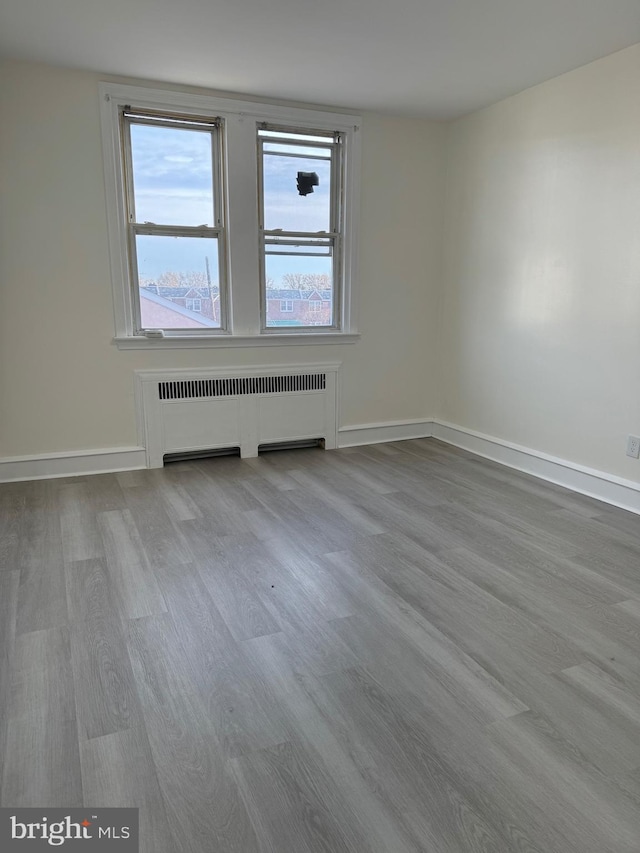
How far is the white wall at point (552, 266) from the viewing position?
10.9ft

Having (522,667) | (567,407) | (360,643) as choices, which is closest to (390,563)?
(360,643)

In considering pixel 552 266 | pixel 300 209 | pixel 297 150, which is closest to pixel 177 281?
pixel 300 209

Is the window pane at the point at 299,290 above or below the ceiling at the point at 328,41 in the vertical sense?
below

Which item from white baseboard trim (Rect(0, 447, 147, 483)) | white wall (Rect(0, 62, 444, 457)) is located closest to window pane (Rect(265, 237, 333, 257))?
white wall (Rect(0, 62, 444, 457))

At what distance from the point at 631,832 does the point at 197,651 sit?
138 centimetres

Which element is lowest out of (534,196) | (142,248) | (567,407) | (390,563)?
(390,563)

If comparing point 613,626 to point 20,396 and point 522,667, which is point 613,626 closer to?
point 522,667

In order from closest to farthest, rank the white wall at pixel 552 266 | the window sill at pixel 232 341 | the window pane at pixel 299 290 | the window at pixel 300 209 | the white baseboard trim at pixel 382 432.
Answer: the white wall at pixel 552 266 → the window sill at pixel 232 341 → the window at pixel 300 209 → the window pane at pixel 299 290 → the white baseboard trim at pixel 382 432

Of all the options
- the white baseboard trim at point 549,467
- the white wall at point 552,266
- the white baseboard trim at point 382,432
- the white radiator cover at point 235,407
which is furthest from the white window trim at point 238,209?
the white baseboard trim at point 549,467

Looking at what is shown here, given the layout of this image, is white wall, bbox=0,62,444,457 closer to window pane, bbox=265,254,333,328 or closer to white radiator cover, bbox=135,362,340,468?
white radiator cover, bbox=135,362,340,468

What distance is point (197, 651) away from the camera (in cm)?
203

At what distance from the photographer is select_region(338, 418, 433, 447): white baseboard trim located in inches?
190

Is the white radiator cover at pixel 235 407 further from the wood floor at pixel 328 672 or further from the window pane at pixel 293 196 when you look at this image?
the window pane at pixel 293 196

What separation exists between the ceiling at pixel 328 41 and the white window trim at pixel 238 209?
0.14m
